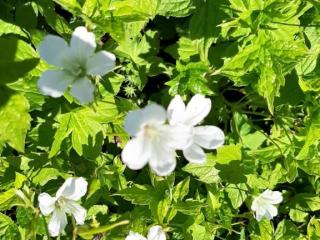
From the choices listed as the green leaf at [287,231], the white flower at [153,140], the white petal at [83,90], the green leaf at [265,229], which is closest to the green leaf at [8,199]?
the white petal at [83,90]

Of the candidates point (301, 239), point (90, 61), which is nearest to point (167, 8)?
point (90, 61)

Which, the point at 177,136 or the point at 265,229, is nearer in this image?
the point at 177,136

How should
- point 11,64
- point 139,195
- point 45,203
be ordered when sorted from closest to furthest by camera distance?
point 11,64, point 45,203, point 139,195

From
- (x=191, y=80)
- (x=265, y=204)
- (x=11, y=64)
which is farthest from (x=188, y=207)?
(x=11, y=64)

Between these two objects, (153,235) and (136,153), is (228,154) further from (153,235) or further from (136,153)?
(136,153)

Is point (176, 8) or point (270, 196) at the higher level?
point (176, 8)

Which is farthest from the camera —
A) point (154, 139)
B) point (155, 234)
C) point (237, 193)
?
point (237, 193)

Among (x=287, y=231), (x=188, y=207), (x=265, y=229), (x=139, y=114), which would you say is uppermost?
(x=139, y=114)

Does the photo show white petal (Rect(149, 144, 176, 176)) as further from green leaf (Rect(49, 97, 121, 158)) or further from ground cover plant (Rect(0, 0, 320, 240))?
green leaf (Rect(49, 97, 121, 158))

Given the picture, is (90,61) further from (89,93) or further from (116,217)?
(116,217)
